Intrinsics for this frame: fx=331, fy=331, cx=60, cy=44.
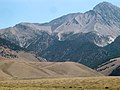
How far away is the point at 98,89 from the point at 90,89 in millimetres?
1683

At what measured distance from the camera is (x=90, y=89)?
68.9 metres

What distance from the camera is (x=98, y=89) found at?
69.0m

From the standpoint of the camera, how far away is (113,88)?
6981 centimetres

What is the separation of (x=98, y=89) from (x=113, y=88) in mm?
3358

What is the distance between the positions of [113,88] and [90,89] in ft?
16.5
